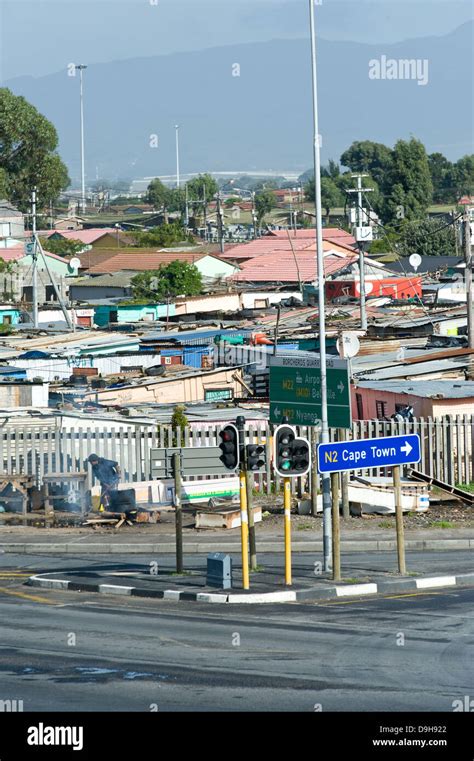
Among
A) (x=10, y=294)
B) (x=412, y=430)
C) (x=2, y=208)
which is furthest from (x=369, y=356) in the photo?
(x=2, y=208)

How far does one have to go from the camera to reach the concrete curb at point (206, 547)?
73.9 ft

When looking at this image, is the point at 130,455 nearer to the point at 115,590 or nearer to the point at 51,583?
the point at 51,583

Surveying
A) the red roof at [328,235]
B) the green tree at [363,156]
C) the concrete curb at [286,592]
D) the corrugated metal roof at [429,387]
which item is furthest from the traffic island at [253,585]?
the green tree at [363,156]

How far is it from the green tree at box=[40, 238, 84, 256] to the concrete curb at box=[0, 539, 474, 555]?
9458 cm

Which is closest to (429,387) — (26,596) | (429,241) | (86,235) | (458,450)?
(458,450)

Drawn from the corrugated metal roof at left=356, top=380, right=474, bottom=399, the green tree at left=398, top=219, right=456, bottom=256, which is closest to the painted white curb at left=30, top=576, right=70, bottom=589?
the corrugated metal roof at left=356, top=380, right=474, bottom=399

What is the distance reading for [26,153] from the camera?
124m

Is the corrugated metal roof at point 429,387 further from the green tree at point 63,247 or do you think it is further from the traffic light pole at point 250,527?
the green tree at point 63,247

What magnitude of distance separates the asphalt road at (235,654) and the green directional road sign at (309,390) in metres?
4.25

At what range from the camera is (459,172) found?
172250mm

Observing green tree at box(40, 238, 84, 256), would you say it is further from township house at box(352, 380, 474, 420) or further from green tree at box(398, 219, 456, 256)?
township house at box(352, 380, 474, 420)
